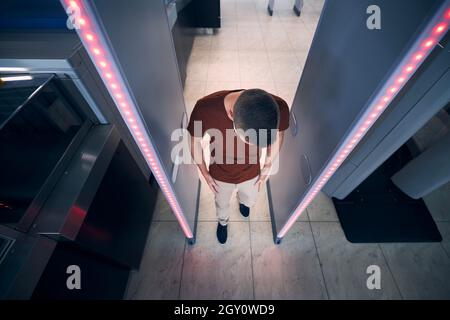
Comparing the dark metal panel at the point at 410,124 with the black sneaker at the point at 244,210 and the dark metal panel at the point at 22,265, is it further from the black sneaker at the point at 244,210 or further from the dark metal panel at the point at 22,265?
the dark metal panel at the point at 22,265

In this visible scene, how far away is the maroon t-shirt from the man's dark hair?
23cm

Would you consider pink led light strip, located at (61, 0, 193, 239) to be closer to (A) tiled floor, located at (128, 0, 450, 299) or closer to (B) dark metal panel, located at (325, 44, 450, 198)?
(A) tiled floor, located at (128, 0, 450, 299)

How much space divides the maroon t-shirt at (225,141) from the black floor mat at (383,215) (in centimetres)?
132

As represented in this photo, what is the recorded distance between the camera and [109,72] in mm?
589

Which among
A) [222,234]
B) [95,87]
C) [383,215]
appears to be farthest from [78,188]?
[383,215]

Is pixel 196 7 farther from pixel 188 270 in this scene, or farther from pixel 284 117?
pixel 188 270

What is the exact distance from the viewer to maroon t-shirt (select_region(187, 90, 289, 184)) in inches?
49.0

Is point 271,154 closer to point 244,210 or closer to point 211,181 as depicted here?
point 211,181

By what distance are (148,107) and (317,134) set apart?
3.05ft

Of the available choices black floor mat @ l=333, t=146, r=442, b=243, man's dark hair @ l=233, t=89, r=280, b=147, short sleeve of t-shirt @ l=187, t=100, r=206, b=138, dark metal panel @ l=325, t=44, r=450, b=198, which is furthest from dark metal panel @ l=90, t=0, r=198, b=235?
black floor mat @ l=333, t=146, r=442, b=243

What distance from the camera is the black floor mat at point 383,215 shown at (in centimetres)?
199

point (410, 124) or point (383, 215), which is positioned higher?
point (410, 124)

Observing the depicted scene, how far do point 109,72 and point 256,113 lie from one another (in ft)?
2.09

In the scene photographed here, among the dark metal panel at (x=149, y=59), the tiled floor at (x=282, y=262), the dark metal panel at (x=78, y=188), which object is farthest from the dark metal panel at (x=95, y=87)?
the tiled floor at (x=282, y=262)
